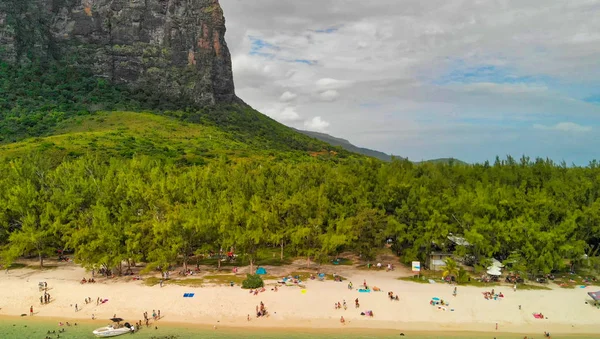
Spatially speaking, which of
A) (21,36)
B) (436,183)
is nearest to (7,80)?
(21,36)

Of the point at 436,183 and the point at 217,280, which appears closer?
the point at 217,280

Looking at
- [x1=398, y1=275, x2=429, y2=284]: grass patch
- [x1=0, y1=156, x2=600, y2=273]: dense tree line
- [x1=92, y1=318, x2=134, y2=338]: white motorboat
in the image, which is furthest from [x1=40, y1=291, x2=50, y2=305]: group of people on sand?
[x1=398, y1=275, x2=429, y2=284]: grass patch

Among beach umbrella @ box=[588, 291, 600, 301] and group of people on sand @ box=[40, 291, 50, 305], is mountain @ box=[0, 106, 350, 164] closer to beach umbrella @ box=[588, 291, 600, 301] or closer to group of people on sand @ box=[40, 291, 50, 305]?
group of people on sand @ box=[40, 291, 50, 305]

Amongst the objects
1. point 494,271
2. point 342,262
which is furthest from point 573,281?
point 342,262

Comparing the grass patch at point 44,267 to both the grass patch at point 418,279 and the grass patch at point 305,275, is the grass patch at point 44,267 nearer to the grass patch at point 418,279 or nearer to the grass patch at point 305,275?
the grass patch at point 305,275

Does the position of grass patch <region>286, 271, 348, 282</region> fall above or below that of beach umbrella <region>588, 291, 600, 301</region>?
above

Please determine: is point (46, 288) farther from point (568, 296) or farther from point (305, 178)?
point (568, 296)
